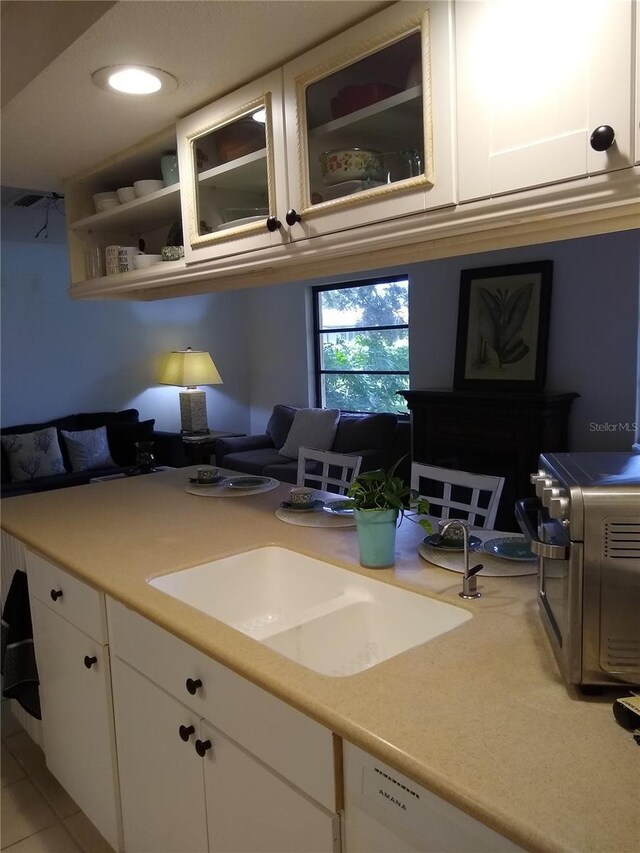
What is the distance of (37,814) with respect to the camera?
2.07 meters

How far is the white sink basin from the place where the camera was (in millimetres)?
1464

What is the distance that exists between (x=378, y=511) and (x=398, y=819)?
0.71m

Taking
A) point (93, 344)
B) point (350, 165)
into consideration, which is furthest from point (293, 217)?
point (93, 344)

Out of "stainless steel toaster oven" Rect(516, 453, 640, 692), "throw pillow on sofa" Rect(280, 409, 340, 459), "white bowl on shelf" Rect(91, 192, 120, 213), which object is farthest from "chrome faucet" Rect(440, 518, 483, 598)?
"throw pillow on sofa" Rect(280, 409, 340, 459)

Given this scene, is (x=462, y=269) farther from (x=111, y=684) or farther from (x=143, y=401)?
(x=111, y=684)

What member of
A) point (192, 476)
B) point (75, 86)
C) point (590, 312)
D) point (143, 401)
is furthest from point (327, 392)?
point (75, 86)

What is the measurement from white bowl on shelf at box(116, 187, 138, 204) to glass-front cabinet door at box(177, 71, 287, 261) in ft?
1.54

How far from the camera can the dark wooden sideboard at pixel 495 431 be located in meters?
4.02

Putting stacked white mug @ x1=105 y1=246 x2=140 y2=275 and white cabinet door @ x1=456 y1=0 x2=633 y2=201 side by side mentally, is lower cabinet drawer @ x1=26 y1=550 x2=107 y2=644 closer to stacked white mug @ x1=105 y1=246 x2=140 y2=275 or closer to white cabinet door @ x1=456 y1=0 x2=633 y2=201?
stacked white mug @ x1=105 y1=246 x2=140 y2=275

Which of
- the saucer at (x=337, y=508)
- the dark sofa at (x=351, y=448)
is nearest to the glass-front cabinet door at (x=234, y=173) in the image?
the saucer at (x=337, y=508)

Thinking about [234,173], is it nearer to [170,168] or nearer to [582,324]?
[170,168]

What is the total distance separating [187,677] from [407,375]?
4191 millimetres

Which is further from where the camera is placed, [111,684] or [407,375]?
[407,375]

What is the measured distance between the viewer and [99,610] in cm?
163
